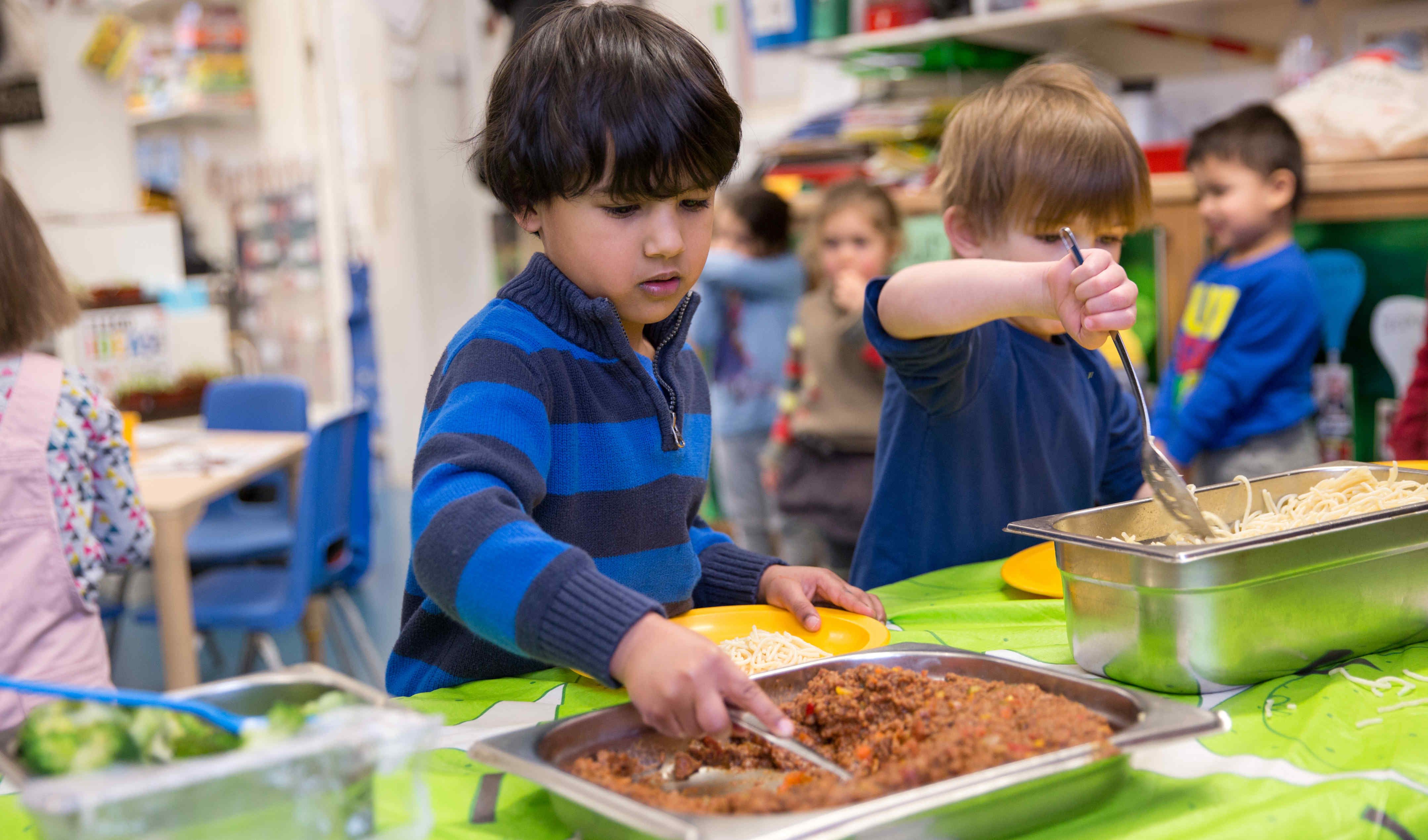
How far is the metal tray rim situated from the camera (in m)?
0.75

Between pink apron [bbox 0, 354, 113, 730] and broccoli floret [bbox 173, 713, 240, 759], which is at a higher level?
broccoli floret [bbox 173, 713, 240, 759]

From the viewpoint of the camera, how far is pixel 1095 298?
0.89 m

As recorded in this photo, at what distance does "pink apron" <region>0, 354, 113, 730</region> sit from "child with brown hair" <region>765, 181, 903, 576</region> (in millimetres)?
1702

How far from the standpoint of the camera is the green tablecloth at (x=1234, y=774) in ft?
2.07

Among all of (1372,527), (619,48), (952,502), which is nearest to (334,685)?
(619,48)

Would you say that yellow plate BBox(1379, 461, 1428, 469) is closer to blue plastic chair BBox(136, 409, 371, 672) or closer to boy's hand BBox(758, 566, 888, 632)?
boy's hand BBox(758, 566, 888, 632)

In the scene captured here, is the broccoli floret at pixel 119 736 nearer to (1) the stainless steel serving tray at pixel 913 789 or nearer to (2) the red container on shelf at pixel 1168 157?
(1) the stainless steel serving tray at pixel 913 789

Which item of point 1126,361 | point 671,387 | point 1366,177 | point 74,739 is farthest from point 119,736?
point 1366,177

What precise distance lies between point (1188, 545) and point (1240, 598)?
48 mm

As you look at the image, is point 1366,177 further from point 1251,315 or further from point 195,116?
point 195,116

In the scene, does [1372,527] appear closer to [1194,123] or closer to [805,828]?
[805,828]

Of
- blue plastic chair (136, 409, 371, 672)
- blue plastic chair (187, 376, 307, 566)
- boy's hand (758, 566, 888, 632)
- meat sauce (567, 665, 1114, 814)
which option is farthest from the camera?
blue plastic chair (187, 376, 307, 566)

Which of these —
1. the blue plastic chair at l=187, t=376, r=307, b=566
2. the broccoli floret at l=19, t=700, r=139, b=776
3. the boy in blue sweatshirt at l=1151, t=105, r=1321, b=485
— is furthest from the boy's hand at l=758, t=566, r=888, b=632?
the blue plastic chair at l=187, t=376, r=307, b=566

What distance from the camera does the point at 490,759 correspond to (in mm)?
645
